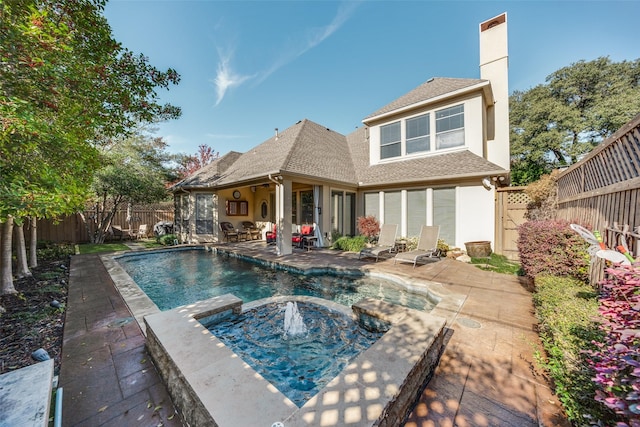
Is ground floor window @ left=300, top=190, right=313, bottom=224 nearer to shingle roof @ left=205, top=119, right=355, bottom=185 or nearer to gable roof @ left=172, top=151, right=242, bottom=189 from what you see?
shingle roof @ left=205, top=119, right=355, bottom=185

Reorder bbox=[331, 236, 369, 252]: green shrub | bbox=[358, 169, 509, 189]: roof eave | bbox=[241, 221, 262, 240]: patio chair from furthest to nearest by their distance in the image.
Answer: bbox=[241, 221, 262, 240]: patio chair → bbox=[331, 236, 369, 252]: green shrub → bbox=[358, 169, 509, 189]: roof eave

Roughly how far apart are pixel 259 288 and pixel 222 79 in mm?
10395

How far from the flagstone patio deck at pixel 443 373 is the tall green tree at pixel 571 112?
23855mm

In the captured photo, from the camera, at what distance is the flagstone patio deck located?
212 cm

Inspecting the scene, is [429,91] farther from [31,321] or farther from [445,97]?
[31,321]

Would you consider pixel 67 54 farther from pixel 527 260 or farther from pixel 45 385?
pixel 527 260

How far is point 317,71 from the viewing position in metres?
→ 11.5

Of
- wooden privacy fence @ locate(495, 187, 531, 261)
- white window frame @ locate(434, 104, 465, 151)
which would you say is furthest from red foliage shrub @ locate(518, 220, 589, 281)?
white window frame @ locate(434, 104, 465, 151)

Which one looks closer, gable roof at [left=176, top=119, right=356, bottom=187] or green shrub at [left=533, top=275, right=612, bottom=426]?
green shrub at [left=533, top=275, right=612, bottom=426]

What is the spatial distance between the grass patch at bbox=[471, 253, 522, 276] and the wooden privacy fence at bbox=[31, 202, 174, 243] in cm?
1412

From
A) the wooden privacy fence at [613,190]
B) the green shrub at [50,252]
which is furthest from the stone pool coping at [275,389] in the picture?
the green shrub at [50,252]

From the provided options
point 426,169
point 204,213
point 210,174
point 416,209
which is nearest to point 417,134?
point 426,169

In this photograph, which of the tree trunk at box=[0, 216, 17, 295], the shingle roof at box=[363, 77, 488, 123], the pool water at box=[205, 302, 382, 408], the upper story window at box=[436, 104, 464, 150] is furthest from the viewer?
the shingle roof at box=[363, 77, 488, 123]

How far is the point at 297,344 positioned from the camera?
3574 mm
